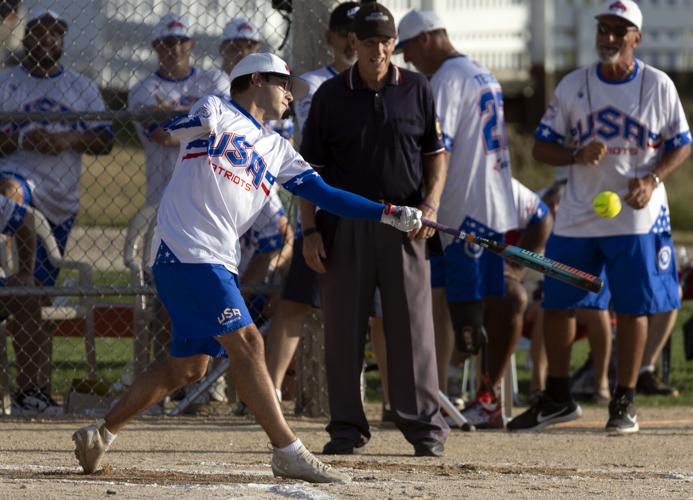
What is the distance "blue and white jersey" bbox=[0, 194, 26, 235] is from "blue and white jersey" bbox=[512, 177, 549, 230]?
125 inches

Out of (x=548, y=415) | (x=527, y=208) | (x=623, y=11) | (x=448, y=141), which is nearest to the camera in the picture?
(x=623, y=11)

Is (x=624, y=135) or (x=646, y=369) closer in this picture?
(x=624, y=135)

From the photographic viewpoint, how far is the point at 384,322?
739 centimetres

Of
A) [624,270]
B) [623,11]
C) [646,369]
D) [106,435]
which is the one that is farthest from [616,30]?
[106,435]

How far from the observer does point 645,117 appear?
26.6 ft

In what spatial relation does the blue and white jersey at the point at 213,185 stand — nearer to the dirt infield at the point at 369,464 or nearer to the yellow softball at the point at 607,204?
the dirt infield at the point at 369,464

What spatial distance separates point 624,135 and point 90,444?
3.59 m

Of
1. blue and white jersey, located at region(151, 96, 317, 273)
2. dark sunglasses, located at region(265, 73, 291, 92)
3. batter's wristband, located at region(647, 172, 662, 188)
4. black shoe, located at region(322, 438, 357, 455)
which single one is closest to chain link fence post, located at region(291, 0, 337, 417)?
black shoe, located at region(322, 438, 357, 455)

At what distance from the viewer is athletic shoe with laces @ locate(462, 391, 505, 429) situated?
8406mm

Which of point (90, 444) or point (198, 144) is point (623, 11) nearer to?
point (198, 144)

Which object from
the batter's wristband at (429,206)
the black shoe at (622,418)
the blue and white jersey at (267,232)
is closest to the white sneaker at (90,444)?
the batter's wristband at (429,206)

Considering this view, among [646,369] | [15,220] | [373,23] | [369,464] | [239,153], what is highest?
[373,23]

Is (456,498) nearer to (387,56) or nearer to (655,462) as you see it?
(655,462)

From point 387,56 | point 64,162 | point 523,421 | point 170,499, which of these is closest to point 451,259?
point 523,421
